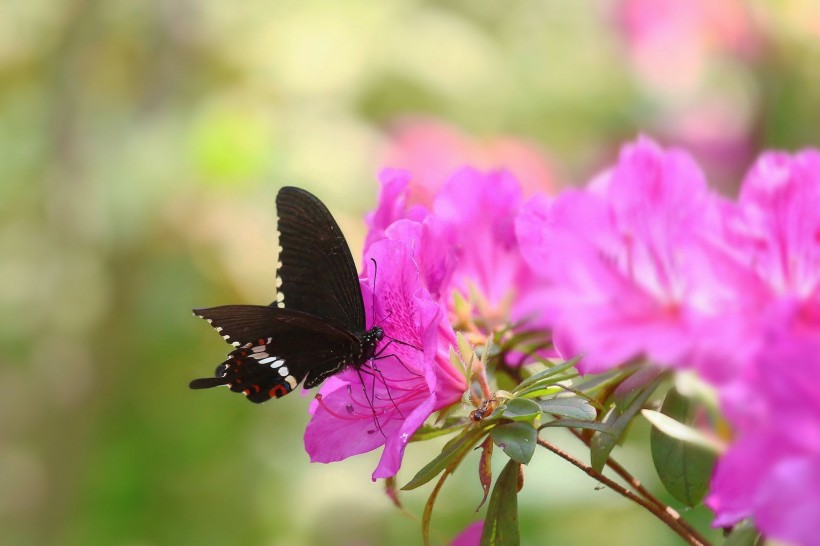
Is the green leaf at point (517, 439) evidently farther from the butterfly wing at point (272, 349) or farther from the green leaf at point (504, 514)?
the butterfly wing at point (272, 349)

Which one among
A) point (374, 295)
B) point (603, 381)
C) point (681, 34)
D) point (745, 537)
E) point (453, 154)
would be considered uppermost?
point (681, 34)

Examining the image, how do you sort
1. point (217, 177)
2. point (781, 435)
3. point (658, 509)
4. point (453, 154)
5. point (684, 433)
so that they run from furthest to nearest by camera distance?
point (453, 154) → point (217, 177) → point (658, 509) → point (684, 433) → point (781, 435)

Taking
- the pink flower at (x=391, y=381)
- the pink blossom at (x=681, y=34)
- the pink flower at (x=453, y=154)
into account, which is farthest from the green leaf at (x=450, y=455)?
the pink blossom at (x=681, y=34)

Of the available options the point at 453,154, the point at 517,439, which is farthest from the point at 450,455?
the point at 453,154

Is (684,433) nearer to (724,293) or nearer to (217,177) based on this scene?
(724,293)

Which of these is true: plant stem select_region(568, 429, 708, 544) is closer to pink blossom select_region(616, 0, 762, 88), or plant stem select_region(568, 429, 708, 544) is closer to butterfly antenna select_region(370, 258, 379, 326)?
butterfly antenna select_region(370, 258, 379, 326)

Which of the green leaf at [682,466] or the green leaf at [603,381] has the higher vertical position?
the green leaf at [603,381]

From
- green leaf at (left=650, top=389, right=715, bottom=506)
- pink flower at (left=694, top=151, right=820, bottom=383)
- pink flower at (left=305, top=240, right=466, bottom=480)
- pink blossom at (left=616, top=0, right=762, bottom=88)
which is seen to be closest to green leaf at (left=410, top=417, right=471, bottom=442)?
pink flower at (left=305, top=240, right=466, bottom=480)

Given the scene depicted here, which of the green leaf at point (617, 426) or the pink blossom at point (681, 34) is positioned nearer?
the green leaf at point (617, 426)
